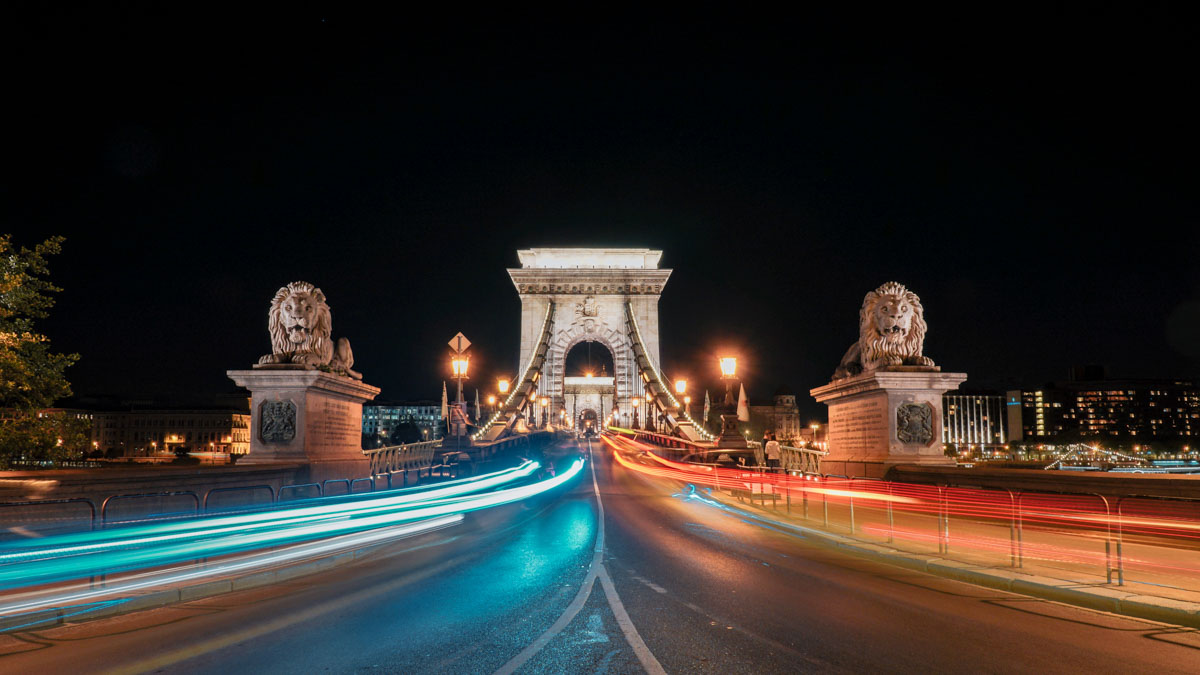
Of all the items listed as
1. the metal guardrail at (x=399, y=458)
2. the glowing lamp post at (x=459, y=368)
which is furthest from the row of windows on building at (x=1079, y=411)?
the glowing lamp post at (x=459, y=368)

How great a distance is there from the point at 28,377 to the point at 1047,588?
15.1 meters

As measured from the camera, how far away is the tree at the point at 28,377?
1345 centimetres

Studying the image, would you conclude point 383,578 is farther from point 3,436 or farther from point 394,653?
point 3,436

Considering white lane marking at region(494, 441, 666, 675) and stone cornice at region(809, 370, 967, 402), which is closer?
white lane marking at region(494, 441, 666, 675)

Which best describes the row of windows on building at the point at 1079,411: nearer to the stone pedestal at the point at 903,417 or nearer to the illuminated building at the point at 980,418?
the illuminated building at the point at 980,418

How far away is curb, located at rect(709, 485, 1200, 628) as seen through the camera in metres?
7.34

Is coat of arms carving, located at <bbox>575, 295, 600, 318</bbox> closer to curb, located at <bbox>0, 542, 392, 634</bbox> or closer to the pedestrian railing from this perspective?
the pedestrian railing

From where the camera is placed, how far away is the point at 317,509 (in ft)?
40.8

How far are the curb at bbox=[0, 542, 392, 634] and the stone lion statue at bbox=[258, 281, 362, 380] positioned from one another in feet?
27.6

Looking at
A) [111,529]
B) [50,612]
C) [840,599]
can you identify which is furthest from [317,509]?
[840,599]

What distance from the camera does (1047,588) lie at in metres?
8.48

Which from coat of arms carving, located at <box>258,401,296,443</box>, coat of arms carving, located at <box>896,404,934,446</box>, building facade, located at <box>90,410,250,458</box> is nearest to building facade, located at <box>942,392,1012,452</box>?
building facade, located at <box>90,410,250,458</box>

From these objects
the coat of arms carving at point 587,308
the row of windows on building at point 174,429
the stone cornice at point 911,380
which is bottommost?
the row of windows on building at point 174,429

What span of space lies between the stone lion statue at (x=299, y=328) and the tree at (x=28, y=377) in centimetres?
453
